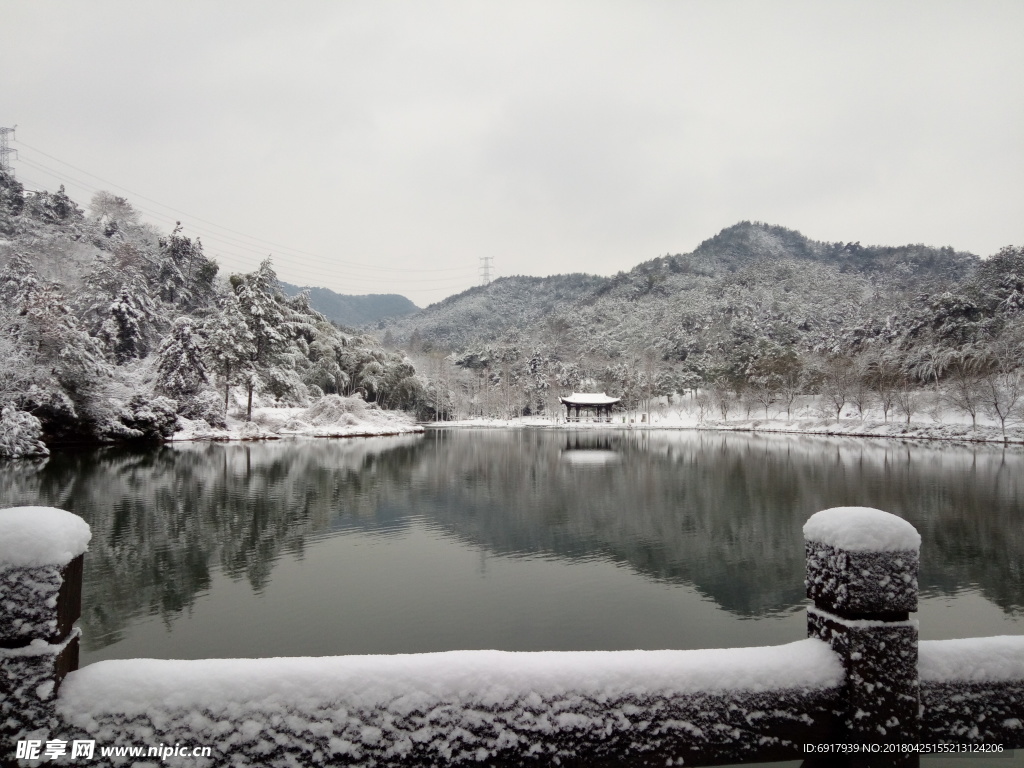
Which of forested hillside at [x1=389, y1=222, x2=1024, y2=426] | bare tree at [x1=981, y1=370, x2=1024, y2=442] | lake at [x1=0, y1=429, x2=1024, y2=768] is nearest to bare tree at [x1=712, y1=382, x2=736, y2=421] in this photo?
forested hillside at [x1=389, y1=222, x2=1024, y2=426]

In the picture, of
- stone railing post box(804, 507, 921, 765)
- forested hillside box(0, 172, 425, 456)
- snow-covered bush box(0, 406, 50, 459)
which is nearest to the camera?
stone railing post box(804, 507, 921, 765)

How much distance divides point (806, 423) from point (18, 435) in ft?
159

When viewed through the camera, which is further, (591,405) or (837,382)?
(591,405)

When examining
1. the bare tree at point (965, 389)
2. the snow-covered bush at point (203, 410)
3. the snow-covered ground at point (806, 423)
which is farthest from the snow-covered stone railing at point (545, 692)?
the bare tree at point (965, 389)

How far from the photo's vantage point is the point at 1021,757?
10.5 ft

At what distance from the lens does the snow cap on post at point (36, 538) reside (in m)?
1.28

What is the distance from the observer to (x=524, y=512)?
12078mm

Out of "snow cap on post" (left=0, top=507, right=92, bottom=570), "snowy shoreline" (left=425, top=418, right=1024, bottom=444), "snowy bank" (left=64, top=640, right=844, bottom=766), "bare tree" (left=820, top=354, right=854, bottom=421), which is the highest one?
"bare tree" (left=820, top=354, right=854, bottom=421)

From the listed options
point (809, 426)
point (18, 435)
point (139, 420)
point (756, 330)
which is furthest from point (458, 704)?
point (756, 330)

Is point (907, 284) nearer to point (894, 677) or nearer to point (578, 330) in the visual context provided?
point (578, 330)

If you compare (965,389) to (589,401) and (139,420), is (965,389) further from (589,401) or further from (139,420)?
(139,420)

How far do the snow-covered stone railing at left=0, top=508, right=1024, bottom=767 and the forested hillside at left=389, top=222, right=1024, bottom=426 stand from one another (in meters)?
39.2

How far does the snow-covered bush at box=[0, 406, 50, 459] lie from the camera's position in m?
17.4

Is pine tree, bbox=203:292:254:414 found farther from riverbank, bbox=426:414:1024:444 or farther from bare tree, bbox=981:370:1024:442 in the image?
bare tree, bbox=981:370:1024:442
